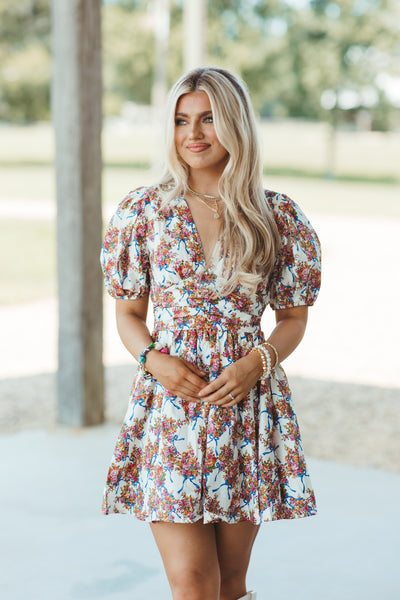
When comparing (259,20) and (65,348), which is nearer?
(65,348)

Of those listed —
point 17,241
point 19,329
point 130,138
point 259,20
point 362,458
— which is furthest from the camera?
point 130,138

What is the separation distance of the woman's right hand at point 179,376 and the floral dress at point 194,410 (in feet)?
0.10

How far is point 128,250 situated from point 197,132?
357mm

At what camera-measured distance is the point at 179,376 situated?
2.03 meters

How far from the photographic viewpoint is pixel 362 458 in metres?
4.55

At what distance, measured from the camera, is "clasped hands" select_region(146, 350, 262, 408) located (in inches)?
80.0

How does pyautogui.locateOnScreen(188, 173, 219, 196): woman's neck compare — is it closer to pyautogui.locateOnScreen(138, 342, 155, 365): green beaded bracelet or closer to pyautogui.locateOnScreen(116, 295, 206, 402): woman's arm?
pyautogui.locateOnScreen(116, 295, 206, 402): woman's arm

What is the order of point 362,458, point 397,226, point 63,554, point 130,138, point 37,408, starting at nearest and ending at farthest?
1. point 63,554
2. point 362,458
3. point 37,408
4. point 397,226
5. point 130,138

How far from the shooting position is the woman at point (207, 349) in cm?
204

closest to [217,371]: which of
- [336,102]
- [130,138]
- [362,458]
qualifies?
[362,458]

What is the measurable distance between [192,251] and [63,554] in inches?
65.7

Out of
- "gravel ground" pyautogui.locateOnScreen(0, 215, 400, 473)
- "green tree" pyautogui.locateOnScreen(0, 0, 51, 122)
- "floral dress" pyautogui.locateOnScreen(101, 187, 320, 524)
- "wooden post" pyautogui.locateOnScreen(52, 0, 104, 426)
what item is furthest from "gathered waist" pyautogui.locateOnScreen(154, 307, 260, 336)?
"green tree" pyautogui.locateOnScreen(0, 0, 51, 122)

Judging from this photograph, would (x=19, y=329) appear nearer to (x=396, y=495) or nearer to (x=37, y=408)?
(x=37, y=408)

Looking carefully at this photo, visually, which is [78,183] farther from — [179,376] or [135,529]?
[179,376]
